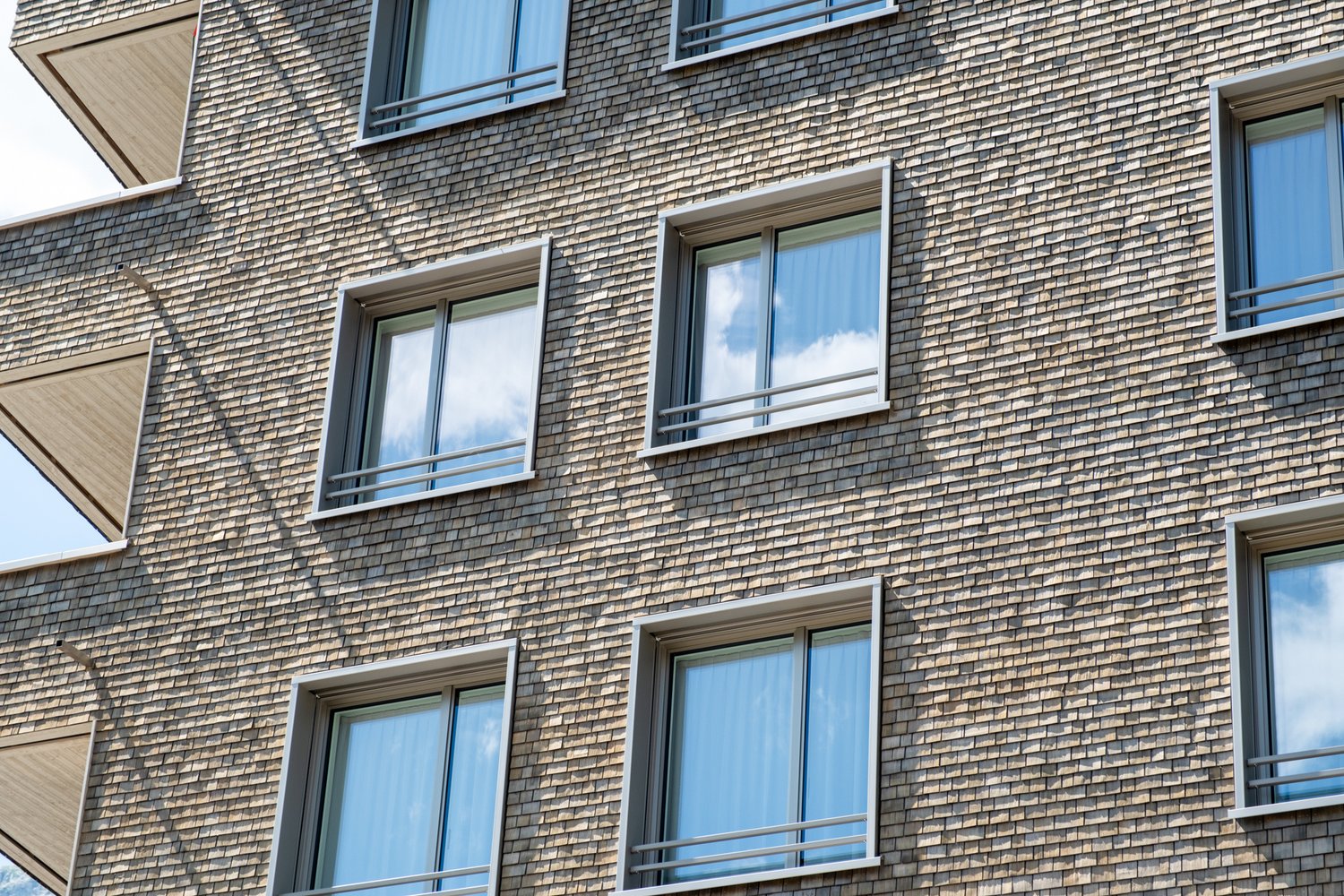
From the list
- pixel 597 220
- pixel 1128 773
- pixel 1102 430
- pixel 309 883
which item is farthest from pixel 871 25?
pixel 309 883

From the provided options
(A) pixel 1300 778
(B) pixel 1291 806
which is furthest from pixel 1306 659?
(B) pixel 1291 806

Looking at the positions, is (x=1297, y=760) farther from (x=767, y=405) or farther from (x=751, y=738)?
(x=767, y=405)

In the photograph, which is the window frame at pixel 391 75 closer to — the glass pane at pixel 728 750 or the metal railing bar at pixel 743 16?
the metal railing bar at pixel 743 16

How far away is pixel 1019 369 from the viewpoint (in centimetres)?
1566

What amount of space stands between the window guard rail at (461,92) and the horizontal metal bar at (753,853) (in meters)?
7.29

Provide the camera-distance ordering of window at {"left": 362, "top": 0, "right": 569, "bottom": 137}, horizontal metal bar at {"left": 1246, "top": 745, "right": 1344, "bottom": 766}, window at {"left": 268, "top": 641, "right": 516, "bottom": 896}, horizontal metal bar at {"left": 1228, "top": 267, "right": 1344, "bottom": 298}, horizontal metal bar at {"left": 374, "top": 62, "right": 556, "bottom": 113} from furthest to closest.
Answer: window at {"left": 362, "top": 0, "right": 569, "bottom": 137} < horizontal metal bar at {"left": 374, "top": 62, "right": 556, "bottom": 113} < window at {"left": 268, "top": 641, "right": 516, "bottom": 896} < horizontal metal bar at {"left": 1228, "top": 267, "right": 1344, "bottom": 298} < horizontal metal bar at {"left": 1246, "top": 745, "right": 1344, "bottom": 766}

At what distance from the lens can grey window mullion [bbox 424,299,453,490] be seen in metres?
18.5

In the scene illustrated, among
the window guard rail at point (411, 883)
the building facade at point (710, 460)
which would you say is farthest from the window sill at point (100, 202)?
the window guard rail at point (411, 883)

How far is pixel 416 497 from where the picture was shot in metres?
17.6

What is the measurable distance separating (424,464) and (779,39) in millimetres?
4585

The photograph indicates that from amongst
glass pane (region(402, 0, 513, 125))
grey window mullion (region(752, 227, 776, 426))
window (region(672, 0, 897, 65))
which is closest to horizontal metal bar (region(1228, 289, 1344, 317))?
grey window mullion (region(752, 227, 776, 426))

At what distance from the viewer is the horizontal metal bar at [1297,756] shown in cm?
1368

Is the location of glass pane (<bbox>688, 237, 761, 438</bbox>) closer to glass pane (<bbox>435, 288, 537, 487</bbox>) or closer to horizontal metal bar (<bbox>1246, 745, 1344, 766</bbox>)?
glass pane (<bbox>435, 288, 537, 487</bbox>)

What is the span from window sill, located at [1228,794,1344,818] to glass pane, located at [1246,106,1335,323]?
3689 mm
